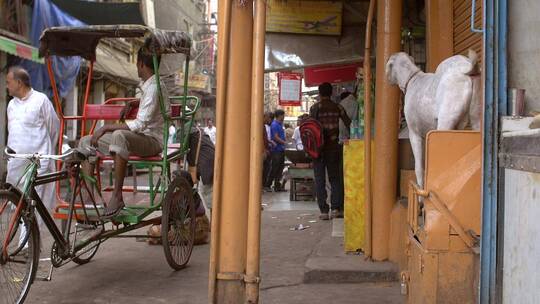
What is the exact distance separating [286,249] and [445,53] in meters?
2.74

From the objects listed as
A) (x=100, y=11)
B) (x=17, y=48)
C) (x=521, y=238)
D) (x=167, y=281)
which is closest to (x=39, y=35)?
(x=17, y=48)

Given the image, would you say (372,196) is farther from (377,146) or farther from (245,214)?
(245,214)

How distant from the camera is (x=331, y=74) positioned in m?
11.8

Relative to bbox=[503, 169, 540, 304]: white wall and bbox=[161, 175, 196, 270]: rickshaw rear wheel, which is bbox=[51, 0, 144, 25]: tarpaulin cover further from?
bbox=[503, 169, 540, 304]: white wall

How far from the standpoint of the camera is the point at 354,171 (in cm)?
562

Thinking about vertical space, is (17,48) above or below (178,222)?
above

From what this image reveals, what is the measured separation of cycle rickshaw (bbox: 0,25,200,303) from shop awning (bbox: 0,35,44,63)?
19.9 ft

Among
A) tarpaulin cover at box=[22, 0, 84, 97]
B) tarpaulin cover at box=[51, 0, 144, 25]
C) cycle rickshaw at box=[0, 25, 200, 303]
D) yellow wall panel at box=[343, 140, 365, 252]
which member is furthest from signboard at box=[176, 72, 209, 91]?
yellow wall panel at box=[343, 140, 365, 252]

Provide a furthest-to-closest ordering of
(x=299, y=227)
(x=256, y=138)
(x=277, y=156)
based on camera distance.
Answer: (x=277, y=156) < (x=299, y=227) < (x=256, y=138)

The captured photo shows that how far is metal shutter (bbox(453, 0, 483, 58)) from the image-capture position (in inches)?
176

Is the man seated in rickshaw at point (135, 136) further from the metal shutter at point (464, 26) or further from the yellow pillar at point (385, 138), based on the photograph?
the metal shutter at point (464, 26)

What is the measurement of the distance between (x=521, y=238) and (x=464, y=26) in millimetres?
2971

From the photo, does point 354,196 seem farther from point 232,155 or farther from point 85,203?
point 85,203

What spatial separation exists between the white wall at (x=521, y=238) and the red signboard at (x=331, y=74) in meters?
8.90
